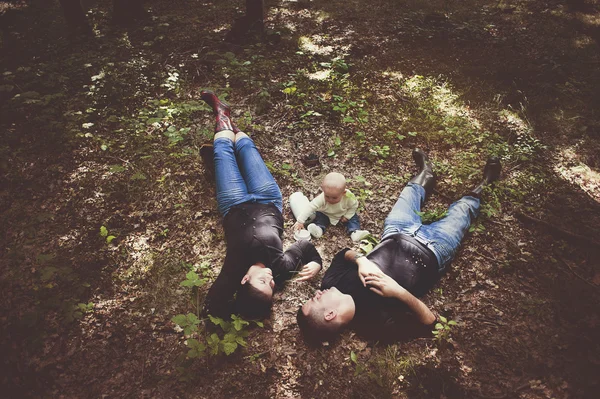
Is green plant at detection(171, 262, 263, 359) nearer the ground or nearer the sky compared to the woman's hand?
nearer the ground

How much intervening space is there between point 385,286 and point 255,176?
2.19 m

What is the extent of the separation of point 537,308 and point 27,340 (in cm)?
529

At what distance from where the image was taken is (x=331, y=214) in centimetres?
413

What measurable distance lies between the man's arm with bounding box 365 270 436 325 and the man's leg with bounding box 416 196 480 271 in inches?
25.1

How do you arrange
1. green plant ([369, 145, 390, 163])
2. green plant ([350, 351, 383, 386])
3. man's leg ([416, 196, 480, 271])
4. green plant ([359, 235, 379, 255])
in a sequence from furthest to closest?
green plant ([369, 145, 390, 163]) → green plant ([359, 235, 379, 255]) → man's leg ([416, 196, 480, 271]) → green plant ([350, 351, 383, 386])

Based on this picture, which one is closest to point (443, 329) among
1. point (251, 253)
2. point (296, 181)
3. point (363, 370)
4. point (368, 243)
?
point (363, 370)

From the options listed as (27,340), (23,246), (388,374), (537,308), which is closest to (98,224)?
(23,246)

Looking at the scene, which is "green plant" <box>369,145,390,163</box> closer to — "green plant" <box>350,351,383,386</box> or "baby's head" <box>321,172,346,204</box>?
"baby's head" <box>321,172,346,204</box>

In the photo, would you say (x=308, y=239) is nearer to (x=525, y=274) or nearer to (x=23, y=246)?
(x=525, y=274)

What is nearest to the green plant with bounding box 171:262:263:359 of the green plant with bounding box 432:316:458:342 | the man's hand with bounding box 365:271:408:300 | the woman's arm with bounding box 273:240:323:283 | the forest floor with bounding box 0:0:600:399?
the forest floor with bounding box 0:0:600:399

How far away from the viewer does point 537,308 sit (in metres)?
3.19

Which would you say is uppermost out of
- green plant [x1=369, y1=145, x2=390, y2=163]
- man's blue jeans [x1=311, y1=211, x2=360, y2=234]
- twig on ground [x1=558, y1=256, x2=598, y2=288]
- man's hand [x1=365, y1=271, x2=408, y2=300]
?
green plant [x1=369, y1=145, x2=390, y2=163]

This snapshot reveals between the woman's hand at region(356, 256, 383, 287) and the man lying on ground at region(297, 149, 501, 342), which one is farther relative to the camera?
the woman's hand at region(356, 256, 383, 287)

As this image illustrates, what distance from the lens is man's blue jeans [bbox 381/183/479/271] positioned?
3548 millimetres
